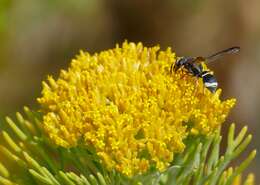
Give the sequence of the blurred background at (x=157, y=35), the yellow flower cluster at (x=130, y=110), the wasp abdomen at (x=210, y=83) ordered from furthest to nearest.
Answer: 1. the blurred background at (x=157, y=35)
2. the wasp abdomen at (x=210, y=83)
3. the yellow flower cluster at (x=130, y=110)

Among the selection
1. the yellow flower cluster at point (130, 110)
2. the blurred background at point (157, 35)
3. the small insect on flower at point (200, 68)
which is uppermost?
the blurred background at point (157, 35)

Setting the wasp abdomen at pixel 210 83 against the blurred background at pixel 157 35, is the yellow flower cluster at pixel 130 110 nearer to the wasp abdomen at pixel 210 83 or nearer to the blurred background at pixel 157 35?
the wasp abdomen at pixel 210 83

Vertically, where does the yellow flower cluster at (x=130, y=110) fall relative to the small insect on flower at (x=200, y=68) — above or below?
below

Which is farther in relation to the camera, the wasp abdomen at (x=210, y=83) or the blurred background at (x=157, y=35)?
the blurred background at (x=157, y=35)

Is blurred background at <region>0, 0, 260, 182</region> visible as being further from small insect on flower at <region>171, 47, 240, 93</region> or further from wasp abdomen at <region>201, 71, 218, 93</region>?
wasp abdomen at <region>201, 71, 218, 93</region>

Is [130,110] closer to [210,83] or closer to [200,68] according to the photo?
[210,83]

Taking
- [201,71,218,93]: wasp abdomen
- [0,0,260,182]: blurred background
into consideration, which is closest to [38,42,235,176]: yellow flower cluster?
[201,71,218,93]: wasp abdomen

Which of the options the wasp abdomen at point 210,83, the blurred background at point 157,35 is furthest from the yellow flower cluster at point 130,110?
the blurred background at point 157,35
